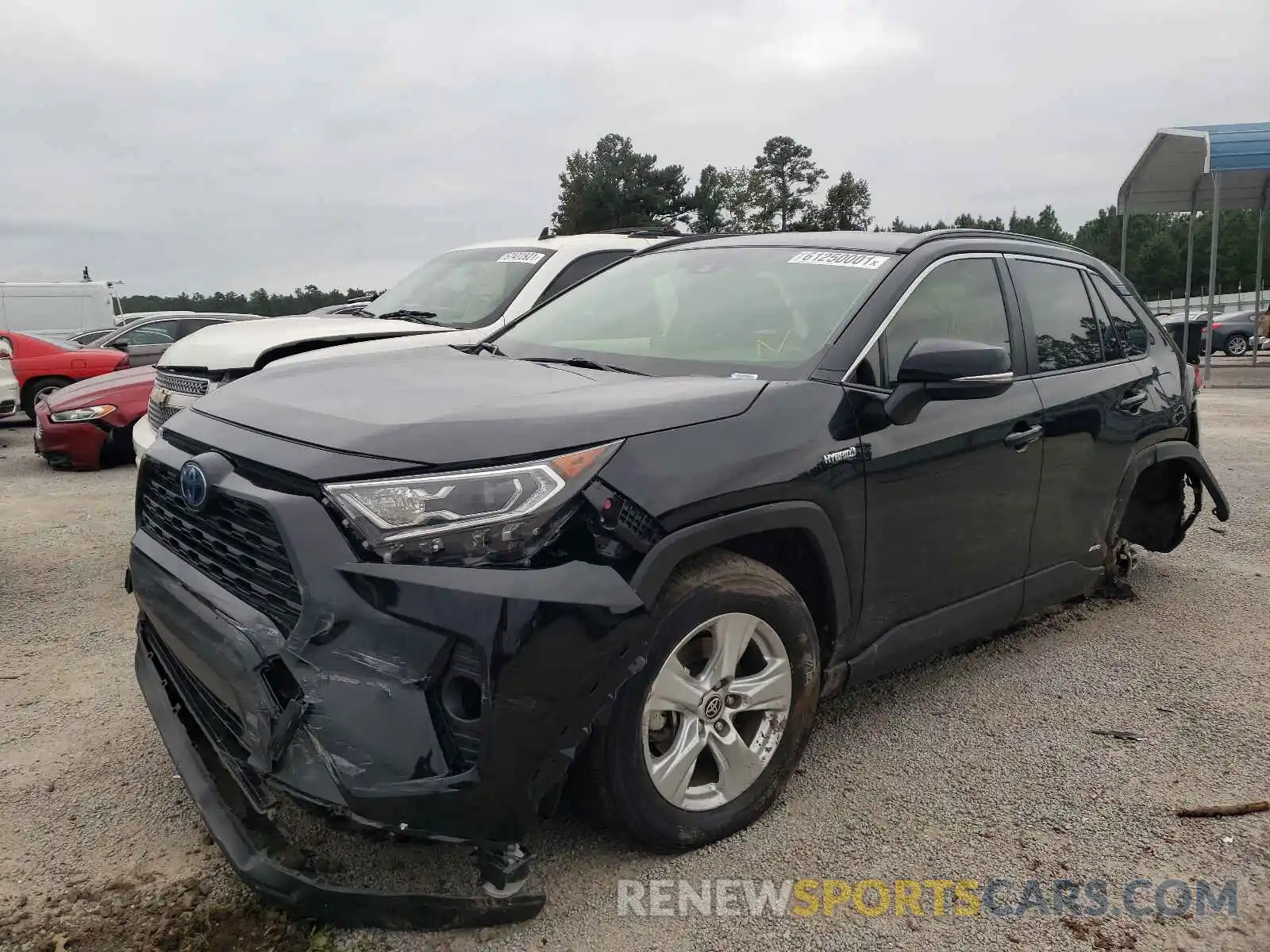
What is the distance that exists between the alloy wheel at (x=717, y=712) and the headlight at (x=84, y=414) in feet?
24.4

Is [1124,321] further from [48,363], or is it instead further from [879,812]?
[48,363]

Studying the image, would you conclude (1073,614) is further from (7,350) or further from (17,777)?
(7,350)

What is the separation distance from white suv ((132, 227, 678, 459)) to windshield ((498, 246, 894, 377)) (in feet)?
4.31

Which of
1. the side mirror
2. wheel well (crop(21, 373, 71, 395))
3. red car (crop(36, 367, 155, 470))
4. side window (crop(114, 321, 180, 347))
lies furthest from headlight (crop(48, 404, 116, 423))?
side window (crop(114, 321, 180, 347))

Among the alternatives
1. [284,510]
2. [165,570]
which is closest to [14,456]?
[165,570]

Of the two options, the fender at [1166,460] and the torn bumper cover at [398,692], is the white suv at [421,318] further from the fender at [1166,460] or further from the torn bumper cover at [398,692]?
the torn bumper cover at [398,692]

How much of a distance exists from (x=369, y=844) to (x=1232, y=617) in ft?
13.1

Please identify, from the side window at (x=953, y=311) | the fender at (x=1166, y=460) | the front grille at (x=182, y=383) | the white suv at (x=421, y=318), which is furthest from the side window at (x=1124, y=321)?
the front grille at (x=182, y=383)

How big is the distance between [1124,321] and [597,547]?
11.0 feet

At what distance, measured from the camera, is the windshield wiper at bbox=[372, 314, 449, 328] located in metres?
6.24

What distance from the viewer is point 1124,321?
14.1 feet

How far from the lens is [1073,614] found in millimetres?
4434

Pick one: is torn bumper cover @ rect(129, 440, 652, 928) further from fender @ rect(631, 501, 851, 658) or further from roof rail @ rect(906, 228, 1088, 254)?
roof rail @ rect(906, 228, 1088, 254)

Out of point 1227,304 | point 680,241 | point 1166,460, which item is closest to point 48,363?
point 680,241
